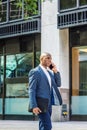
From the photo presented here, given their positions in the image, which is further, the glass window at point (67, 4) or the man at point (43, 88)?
the glass window at point (67, 4)

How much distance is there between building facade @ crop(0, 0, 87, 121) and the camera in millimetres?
20656

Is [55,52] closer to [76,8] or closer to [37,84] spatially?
[76,8]

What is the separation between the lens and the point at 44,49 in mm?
21812

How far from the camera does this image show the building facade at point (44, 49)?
20.7 meters

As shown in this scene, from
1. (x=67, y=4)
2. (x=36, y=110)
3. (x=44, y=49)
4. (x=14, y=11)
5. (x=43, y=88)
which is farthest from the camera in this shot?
(x=14, y=11)

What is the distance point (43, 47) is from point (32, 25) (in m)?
1.16

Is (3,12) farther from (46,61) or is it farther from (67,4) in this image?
(46,61)

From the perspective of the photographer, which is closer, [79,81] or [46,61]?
[46,61]

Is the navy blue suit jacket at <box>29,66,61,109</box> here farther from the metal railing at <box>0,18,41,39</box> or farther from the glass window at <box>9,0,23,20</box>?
the glass window at <box>9,0,23,20</box>

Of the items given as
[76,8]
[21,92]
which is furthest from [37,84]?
[21,92]

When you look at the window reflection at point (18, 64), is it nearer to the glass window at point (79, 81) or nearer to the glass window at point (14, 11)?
the glass window at point (14, 11)

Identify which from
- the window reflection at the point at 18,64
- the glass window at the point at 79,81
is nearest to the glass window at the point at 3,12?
the window reflection at the point at 18,64

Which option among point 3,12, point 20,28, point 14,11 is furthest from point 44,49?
point 3,12

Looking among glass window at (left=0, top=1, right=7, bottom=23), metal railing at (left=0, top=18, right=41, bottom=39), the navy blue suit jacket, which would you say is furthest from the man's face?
glass window at (left=0, top=1, right=7, bottom=23)
